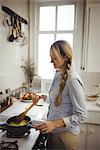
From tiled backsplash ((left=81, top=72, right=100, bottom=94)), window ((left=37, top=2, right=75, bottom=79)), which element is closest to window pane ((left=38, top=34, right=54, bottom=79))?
window ((left=37, top=2, right=75, bottom=79))

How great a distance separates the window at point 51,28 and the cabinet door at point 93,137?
1097 mm

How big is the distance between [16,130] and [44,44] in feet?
6.88

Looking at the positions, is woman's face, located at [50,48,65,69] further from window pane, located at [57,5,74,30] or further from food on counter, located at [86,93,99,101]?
window pane, located at [57,5,74,30]

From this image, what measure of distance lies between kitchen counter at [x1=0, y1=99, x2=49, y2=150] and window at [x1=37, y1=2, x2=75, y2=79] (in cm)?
95

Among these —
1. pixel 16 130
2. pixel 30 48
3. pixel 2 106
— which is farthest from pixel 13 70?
pixel 16 130

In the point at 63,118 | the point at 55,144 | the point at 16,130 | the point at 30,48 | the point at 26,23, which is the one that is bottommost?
the point at 55,144

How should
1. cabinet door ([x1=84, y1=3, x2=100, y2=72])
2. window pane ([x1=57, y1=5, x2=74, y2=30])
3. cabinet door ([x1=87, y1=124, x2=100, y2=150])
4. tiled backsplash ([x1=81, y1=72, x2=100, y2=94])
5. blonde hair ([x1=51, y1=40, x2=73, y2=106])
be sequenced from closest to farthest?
1. blonde hair ([x1=51, y1=40, x2=73, y2=106])
2. cabinet door ([x1=87, y1=124, x2=100, y2=150])
3. cabinet door ([x1=84, y1=3, x2=100, y2=72])
4. tiled backsplash ([x1=81, y1=72, x2=100, y2=94])
5. window pane ([x1=57, y1=5, x2=74, y2=30])

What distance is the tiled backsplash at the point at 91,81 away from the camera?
2.66m

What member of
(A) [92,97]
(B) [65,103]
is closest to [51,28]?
(A) [92,97]

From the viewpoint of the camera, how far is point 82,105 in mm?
1179

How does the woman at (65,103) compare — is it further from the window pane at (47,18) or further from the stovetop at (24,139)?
the window pane at (47,18)

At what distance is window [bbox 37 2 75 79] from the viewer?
9.80 feet

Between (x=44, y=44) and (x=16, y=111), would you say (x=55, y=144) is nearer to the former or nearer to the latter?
(x=16, y=111)

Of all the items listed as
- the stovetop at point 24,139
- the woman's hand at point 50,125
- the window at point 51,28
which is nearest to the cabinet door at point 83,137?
the window at point 51,28
